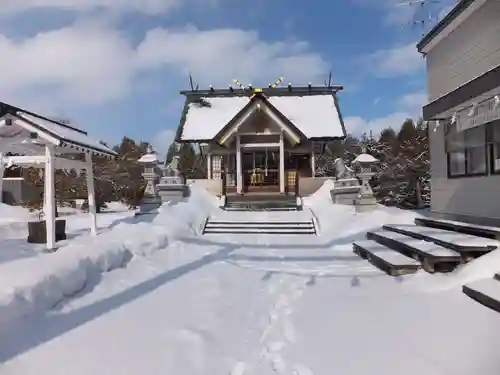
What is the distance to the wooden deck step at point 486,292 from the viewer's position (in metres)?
4.65

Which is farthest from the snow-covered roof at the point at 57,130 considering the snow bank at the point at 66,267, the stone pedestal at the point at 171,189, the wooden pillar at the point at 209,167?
the wooden pillar at the point at 209,167

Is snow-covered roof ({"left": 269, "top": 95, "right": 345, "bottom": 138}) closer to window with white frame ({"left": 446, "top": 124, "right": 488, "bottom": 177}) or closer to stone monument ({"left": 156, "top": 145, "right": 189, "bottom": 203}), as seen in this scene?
stone monument ({"left": 156, "top": 145, "right": 189, "bottom": 203})

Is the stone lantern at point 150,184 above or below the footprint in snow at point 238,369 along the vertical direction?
above

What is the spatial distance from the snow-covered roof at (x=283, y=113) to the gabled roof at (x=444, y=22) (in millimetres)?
11495

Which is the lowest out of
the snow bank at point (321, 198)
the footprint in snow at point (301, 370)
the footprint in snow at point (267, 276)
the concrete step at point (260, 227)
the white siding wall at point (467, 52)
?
the footprint in snow at point (267, 276)

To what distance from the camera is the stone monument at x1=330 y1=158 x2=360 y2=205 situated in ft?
55.2

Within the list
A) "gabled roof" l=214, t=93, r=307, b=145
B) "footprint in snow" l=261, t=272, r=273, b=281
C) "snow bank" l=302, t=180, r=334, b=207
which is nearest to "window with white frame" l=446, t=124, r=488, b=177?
"footprint in snow" l=261, t=272, r=273, b=281

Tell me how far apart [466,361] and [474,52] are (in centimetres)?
778

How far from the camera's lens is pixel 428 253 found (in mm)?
6867

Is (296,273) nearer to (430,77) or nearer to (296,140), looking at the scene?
(430,77)

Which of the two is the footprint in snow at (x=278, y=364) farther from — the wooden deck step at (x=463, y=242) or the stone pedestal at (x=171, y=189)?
the stone pedestal at (x=171, y=189)

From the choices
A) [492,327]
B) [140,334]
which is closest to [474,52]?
[492,327]

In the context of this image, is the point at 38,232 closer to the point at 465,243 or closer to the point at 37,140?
the point at 37,140

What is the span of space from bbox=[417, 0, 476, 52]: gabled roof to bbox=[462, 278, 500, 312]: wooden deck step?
6118 mm
